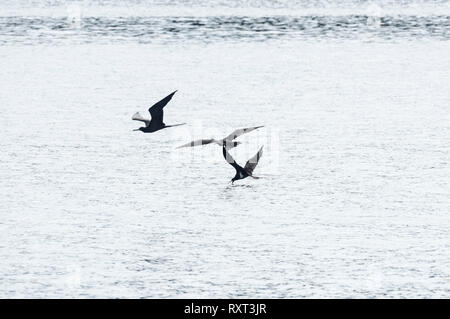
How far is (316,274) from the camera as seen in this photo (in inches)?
392

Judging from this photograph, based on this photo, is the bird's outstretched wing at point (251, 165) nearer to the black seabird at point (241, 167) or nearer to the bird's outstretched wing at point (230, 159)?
the black seabird at point (241, 167)

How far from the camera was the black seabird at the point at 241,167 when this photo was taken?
1363cm

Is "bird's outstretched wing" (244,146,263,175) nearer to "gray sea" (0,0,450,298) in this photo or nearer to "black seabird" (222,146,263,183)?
"black seabird" (222,146,263,183)

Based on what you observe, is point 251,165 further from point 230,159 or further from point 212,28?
point 212,28

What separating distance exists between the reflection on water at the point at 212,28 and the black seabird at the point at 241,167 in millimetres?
16215

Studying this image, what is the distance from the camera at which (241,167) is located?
13898mm

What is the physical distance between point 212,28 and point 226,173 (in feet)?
62.3

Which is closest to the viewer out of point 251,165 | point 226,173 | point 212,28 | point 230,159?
point 230,159

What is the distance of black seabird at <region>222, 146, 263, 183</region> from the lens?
44.7 feet

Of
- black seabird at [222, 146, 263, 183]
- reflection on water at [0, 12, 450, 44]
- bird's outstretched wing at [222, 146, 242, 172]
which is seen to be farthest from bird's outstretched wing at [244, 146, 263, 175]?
reflection on water at [0, 12, 450, 44]

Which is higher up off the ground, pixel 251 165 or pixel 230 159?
pixel 230 159

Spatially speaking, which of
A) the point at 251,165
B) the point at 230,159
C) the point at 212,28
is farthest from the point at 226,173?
the point at 212,28

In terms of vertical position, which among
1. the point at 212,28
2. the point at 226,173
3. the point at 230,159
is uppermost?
the point at 212,28

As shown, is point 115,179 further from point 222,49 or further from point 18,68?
point 222,49
